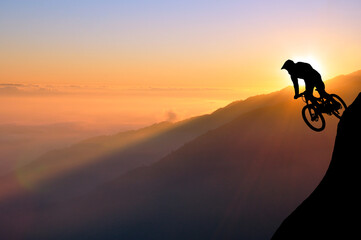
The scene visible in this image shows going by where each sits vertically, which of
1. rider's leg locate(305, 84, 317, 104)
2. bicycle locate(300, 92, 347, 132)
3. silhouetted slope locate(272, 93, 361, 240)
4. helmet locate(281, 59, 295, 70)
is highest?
helmet locate(281, 59, 295, 70)

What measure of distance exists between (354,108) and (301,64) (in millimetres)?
4946

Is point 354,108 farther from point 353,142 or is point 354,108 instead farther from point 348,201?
point 348,201

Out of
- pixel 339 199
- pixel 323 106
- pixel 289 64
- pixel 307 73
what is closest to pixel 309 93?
pixel 323 106

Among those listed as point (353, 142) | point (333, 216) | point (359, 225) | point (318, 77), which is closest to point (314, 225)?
point (333, 216)

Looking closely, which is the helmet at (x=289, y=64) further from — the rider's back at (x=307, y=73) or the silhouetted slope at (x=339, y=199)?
the silhouetted slope at (x=339, y=199)

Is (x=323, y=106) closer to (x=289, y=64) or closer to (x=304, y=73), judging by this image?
(x=304, y=73)

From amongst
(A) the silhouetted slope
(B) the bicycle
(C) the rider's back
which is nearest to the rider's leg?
(B) the bicycle

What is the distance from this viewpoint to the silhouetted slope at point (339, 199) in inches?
648

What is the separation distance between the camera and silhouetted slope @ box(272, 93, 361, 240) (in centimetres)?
1646

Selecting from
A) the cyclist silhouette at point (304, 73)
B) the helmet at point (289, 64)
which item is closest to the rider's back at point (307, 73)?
the cyclist silhouette at point (304, 73)

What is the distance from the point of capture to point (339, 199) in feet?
56.9

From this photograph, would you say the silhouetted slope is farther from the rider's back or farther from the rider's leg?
the rider's leg

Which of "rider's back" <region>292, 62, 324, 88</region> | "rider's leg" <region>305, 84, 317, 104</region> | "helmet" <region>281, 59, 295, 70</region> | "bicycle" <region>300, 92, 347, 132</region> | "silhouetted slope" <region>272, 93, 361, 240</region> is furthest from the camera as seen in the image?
"bicycle" <region>300, 92, 347, 132</region>

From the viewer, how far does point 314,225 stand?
1822cm
